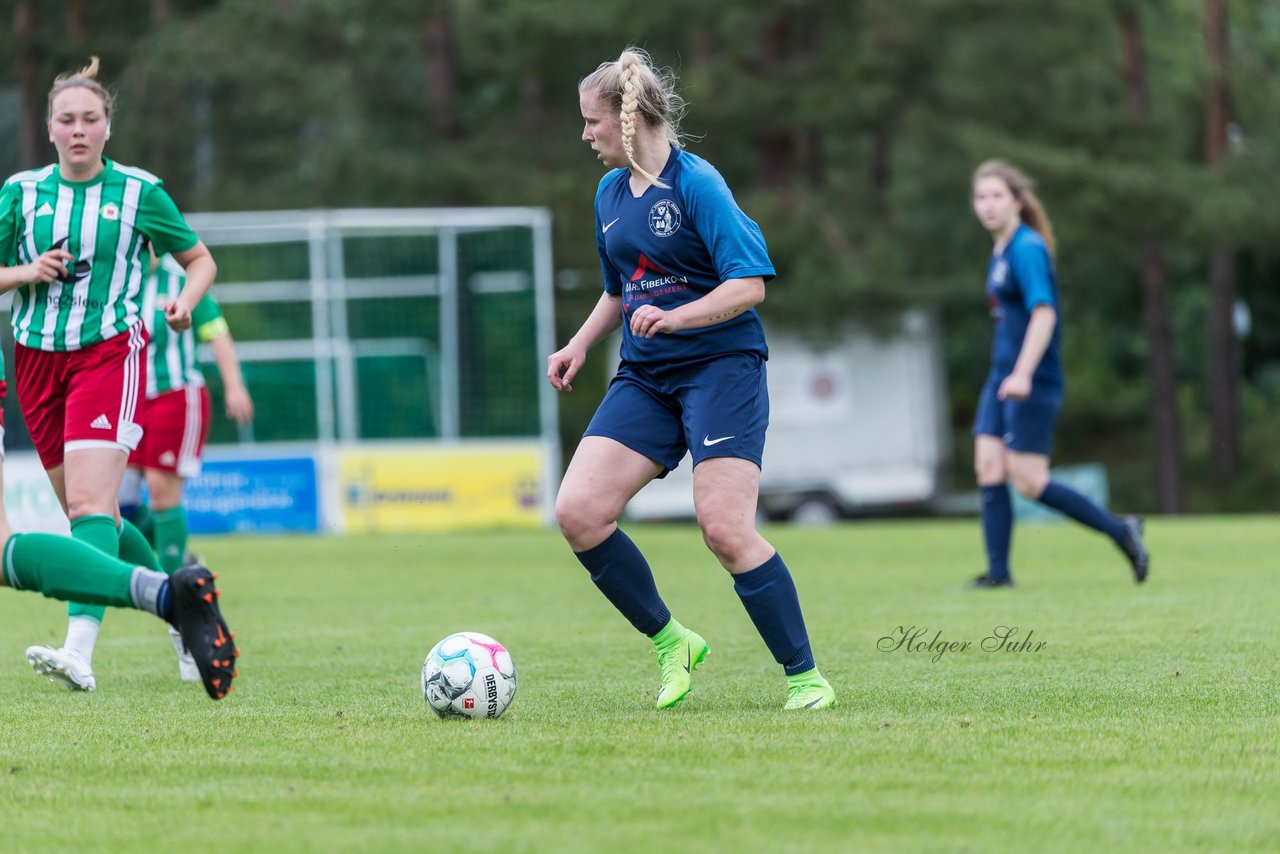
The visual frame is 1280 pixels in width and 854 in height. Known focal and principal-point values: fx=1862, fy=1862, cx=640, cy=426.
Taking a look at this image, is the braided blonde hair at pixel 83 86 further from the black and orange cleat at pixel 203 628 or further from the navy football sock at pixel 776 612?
the navy football sock at pixel 776 612

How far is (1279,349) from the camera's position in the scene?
3400cm

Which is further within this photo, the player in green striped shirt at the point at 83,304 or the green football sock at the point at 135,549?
the green football sock at the point at 135,549

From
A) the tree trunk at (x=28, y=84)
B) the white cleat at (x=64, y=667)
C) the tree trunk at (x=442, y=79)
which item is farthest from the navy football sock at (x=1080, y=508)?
the tree trunk at (x=28, y=84)

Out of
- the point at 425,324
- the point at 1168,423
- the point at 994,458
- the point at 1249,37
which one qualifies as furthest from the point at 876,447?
the point at 994,458

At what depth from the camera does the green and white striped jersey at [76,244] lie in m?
5.97

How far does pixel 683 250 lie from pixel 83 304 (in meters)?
2.06

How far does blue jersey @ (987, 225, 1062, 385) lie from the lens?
943 centimetres

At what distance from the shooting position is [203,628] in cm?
463

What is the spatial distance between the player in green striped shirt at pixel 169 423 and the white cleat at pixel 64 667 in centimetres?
188

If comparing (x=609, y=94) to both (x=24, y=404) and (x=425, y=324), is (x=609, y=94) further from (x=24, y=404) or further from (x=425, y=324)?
(x=425, y=324)

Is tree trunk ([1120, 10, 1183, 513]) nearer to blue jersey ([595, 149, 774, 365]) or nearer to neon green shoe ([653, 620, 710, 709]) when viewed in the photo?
neon green shoe ([653, 620, 710, 709])

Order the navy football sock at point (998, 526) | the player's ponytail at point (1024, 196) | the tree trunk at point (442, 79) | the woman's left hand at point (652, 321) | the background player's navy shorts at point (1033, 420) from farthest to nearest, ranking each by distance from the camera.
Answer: the tree trunk at point (442, 79)
the navy football sock at point (998, 526)
the background player's navy shorts at point (1033, 420)
the player's ponytail at point (1024, 196)
the woman's left hand at point (652, 321)

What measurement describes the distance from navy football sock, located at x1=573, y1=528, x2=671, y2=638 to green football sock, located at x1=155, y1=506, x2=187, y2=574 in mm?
3184

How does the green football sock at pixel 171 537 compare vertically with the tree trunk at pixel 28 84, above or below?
below
